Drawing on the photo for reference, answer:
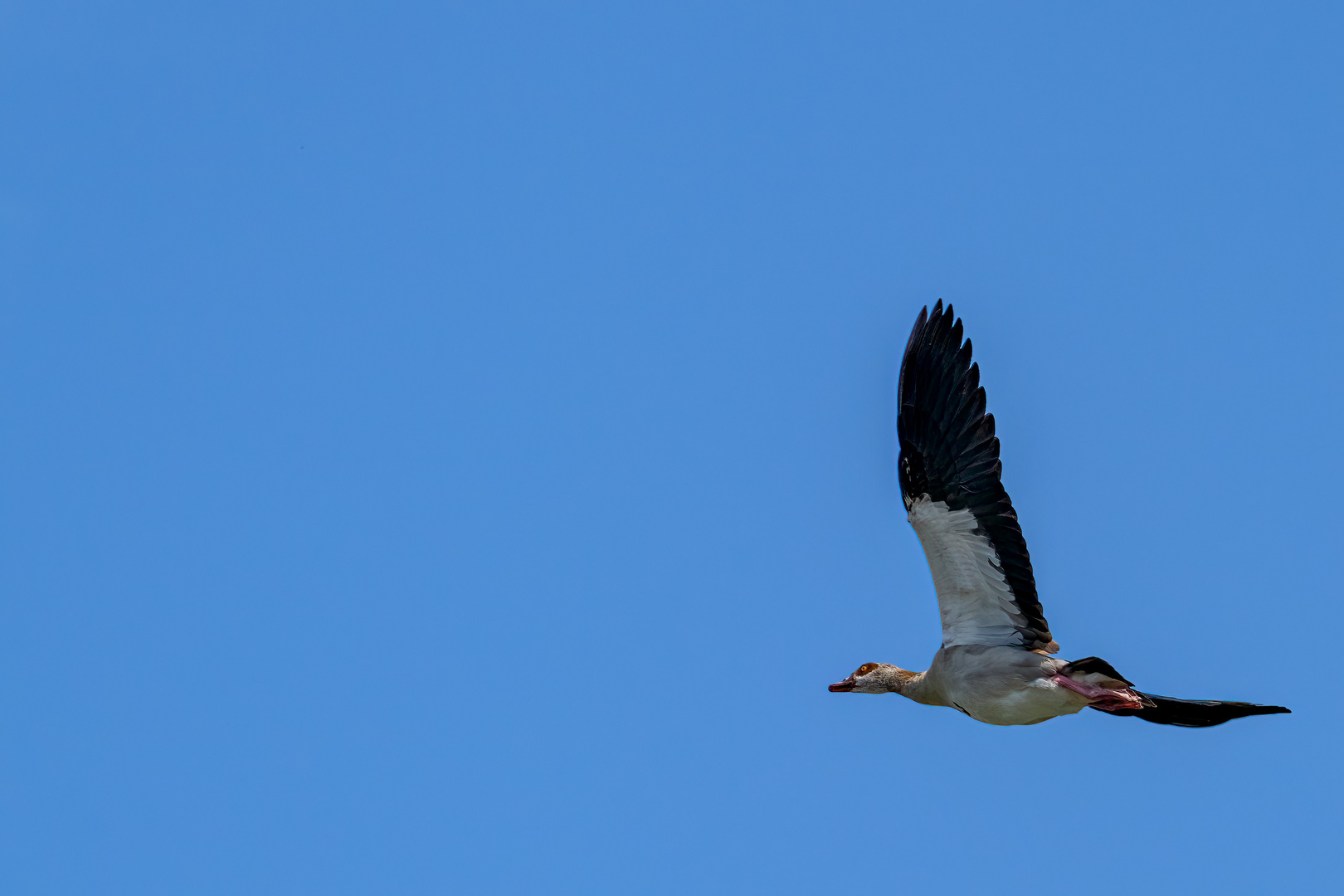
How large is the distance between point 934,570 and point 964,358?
205 cm

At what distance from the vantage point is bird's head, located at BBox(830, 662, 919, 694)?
15914 millimetres

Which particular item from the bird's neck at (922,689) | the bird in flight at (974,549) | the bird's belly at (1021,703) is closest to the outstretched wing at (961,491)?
the bird in flight at (974,549)

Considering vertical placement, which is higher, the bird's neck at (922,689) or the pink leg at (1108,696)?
the bird's neck at (922,689)

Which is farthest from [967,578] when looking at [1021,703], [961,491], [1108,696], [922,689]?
[1108,696]

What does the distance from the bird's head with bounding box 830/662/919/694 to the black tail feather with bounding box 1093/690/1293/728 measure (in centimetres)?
242

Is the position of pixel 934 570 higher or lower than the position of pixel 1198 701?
higher

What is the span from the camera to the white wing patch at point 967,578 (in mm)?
14477

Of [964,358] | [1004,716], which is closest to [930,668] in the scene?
[1004,716]

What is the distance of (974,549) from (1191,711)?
243 cm

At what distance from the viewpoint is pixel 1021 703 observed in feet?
46.8

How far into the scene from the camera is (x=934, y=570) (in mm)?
14852

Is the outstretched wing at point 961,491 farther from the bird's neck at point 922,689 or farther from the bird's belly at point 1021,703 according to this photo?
the bird's neck at point 922,689

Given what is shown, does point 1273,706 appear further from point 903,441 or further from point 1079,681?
point 903,441

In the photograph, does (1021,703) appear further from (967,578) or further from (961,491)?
(961,491)
